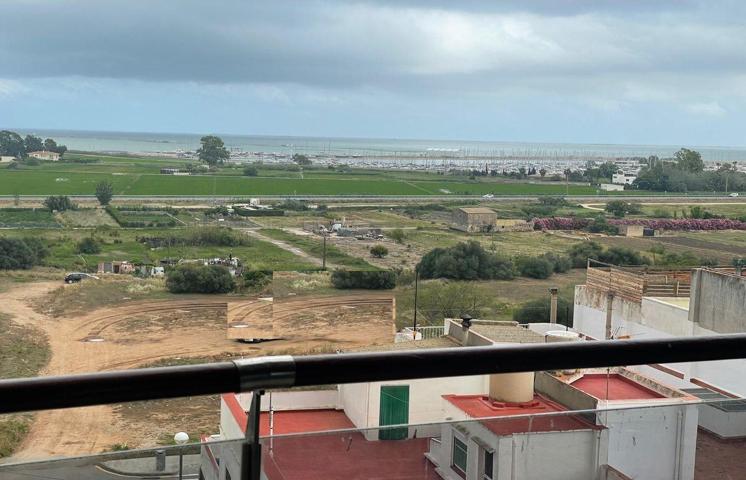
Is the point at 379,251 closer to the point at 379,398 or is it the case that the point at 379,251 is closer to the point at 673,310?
the point at 673,310

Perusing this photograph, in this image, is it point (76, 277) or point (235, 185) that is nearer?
point (76, 277)

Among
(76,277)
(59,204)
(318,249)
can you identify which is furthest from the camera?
(59,204)

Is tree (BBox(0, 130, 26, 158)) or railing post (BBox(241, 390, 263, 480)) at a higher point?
railing post (BBox(241, 390, 263, 480))

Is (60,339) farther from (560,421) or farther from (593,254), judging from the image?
(560,421)

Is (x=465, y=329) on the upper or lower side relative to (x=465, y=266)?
upper

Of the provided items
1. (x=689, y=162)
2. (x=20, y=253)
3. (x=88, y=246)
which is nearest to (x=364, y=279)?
(x=88, y=246)

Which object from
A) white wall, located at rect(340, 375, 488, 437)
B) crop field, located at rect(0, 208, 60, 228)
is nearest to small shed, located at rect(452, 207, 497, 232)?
crop field, located at rect(0, 208, 60, 228)

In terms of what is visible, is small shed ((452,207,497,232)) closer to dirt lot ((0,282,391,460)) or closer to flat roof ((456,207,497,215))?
flat roof ((456,207,497,215))

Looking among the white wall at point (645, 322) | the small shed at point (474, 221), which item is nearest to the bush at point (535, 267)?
the small shed at point (474, 221)
